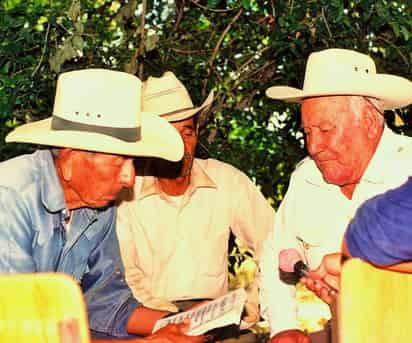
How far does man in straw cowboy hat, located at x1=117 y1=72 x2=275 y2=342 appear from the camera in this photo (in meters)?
4.55

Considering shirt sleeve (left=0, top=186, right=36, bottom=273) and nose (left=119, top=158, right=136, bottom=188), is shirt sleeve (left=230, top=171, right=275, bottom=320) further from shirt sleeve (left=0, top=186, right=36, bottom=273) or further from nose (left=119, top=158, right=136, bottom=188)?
shirt sleeve (left=0, top=186, right=36, bottom=273)

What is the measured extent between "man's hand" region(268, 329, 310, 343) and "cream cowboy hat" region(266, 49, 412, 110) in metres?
0.88

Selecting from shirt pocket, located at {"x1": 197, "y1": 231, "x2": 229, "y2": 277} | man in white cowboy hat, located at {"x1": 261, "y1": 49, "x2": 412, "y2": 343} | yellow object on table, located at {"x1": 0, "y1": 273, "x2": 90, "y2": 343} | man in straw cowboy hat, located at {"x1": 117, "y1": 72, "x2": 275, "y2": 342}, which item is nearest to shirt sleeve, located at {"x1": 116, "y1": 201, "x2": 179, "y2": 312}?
man in straw cowboy hat, located at {"x1": 117, "y1": 72, "x2": 275, "y2": 342}

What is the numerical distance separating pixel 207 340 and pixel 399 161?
0.95m

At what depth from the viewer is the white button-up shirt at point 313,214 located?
384cm

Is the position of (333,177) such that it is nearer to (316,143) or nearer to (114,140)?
(316,143)

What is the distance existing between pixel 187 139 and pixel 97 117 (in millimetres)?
1081

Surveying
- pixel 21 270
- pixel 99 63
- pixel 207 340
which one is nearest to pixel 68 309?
pixel 21 270

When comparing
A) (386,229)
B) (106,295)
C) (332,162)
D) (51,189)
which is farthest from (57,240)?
(386,229)

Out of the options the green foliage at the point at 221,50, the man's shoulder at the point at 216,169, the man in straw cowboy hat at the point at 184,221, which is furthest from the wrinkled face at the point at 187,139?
the green foliage at the point at 221,50

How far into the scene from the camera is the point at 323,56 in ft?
13.4

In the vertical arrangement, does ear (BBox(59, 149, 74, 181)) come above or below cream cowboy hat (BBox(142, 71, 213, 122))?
below

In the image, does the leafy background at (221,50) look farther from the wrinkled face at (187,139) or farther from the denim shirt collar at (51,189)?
the denim shirt collar at (51,189)

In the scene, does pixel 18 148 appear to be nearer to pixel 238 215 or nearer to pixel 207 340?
pixel 238 215
